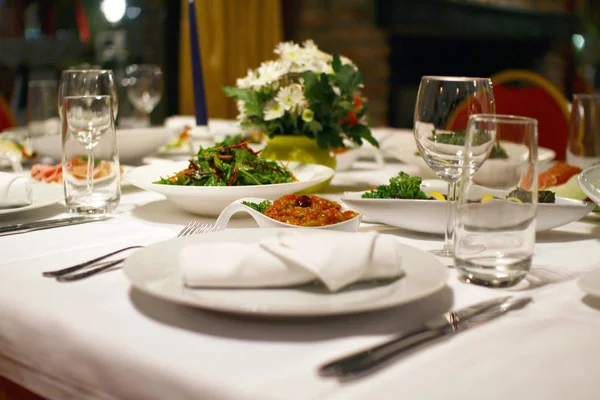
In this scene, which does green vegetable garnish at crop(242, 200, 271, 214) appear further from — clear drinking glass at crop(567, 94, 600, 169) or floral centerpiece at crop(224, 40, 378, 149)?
clear drinking glass at crop(567, 94, 600, 169)

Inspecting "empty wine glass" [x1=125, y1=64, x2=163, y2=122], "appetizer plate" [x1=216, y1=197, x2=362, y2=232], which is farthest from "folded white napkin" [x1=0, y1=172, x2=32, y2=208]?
"empty wine glass" [x1=125, y1=64, x2=163, y2=122]

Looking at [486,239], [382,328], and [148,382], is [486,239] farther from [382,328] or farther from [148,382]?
[148,382]

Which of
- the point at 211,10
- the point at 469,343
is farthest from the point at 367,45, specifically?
the point at 469,343

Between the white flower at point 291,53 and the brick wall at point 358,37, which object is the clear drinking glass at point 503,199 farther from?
the brick wall at point 358,37

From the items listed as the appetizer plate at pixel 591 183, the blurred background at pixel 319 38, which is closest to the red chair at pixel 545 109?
the appetizer plate at pixel 591 183

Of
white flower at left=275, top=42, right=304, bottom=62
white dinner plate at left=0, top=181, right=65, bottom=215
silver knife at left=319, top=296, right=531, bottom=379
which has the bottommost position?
silver knife at left=319, top=296, right=531, bottom=379

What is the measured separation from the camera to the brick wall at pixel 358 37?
4.71 m

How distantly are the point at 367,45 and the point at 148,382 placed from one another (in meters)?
4.40

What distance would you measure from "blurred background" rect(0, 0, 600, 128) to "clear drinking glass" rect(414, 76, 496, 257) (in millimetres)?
3830

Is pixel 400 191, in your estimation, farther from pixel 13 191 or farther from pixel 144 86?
pixel 144 86

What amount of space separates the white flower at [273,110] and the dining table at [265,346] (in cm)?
69

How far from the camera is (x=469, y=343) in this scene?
0.62 meters

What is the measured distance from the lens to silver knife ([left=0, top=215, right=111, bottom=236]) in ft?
3.49

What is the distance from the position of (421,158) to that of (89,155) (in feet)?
2.41
